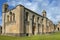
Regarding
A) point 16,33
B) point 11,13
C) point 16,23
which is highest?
point 11,13

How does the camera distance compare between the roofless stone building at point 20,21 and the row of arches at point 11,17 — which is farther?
the row of arches at point 11,17

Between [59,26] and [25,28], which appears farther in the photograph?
[59,26]

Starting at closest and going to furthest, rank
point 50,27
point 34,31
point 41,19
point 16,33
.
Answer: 1. point 16,33
2. point 34,31
3. point 41,19
4. point 50,27

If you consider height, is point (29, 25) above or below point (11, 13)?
below

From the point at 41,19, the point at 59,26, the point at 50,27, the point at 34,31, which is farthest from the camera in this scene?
the point at 59,26

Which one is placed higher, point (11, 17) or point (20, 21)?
point (11, 17)

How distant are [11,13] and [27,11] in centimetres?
555

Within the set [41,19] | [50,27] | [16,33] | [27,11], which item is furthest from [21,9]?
[50,27]

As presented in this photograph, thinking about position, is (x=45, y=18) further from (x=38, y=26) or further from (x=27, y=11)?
(x=27, y=11)

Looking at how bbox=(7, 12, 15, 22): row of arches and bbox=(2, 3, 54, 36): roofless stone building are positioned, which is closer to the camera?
bbox=(2, 3, 54, 36): roofless stone building

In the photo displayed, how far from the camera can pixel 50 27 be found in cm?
7344

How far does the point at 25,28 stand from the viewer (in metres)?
49.1

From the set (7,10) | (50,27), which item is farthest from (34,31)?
(50,27)

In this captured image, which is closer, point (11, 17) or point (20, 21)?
point (20, 21)
